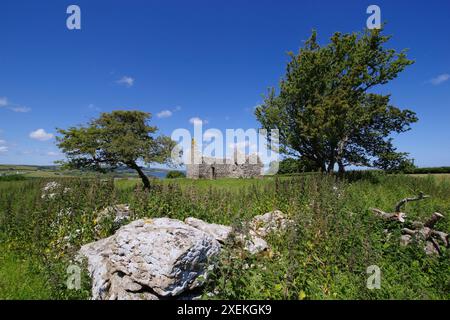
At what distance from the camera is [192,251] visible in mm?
4309

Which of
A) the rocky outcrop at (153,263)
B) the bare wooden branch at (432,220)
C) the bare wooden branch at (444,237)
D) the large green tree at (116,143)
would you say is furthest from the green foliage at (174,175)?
the bare wooden branch at (444,237)

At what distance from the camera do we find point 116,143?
16391 mm

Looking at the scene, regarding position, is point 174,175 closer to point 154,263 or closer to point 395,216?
point 395,216

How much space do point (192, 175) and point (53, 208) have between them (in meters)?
27.3

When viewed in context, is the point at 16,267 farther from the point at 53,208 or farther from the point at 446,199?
the point at 446,199

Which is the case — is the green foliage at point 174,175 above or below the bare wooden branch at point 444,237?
above

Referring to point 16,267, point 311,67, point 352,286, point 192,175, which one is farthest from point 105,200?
point 192,175

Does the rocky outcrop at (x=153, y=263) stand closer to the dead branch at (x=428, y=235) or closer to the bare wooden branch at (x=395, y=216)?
the dead branch at (x=428, y=235)

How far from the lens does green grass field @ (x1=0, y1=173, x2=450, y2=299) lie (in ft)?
13.0

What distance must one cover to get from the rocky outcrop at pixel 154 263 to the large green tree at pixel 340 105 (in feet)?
48.6

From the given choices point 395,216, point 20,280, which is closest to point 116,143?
point 20,280

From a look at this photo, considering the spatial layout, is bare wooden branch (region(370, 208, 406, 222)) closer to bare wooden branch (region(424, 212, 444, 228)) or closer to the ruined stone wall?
bare wooden branch (region(424, 212, 444, 228))

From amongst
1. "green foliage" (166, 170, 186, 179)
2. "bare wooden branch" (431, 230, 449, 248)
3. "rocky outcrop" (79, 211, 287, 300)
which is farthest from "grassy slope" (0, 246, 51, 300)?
"green foliage" (166, 170, 186, 179)

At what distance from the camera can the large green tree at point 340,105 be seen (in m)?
17.5
